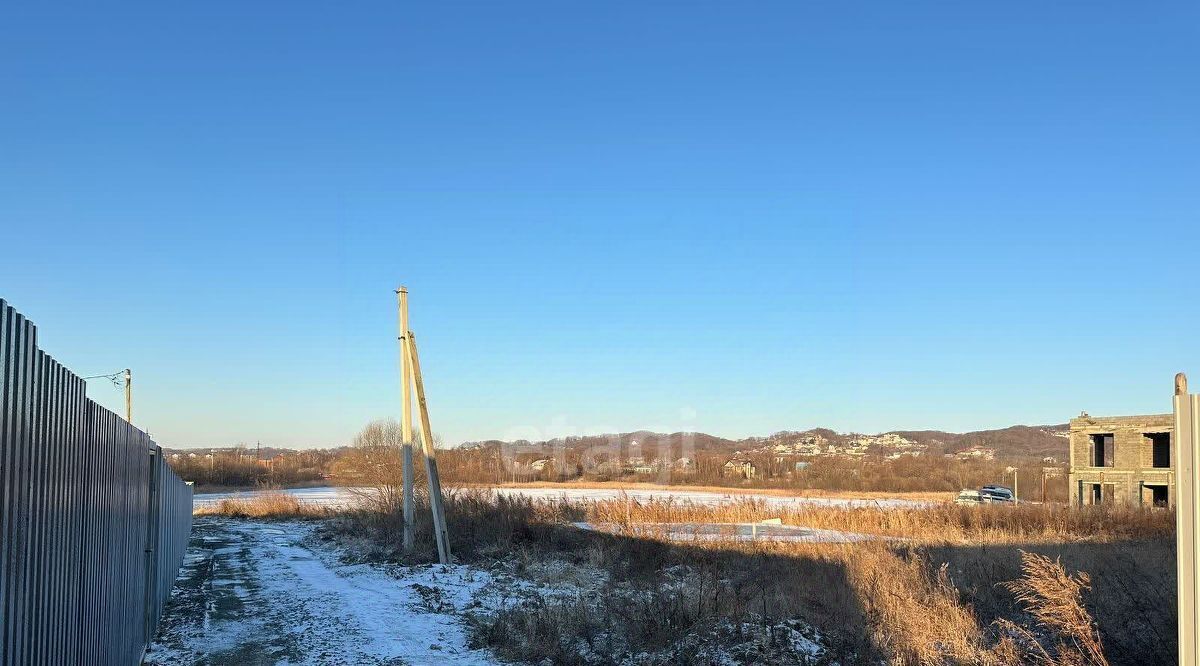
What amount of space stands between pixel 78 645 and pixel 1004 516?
26.7 m

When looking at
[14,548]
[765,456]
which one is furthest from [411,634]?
[765,456]

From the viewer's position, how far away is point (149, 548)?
952 centimetres

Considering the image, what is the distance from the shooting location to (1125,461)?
45.3 m

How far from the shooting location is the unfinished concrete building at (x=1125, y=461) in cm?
4403

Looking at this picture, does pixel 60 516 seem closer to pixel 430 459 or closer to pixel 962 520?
pixel 430 459

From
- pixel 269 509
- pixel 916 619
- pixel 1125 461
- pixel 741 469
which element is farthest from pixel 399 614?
pixel 741 469

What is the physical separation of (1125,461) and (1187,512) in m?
48.3

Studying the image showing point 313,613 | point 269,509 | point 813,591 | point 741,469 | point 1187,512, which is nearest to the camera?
point 1187,512

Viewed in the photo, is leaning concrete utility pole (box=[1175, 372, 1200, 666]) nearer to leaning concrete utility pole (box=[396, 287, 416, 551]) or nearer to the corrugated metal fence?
the corrugated metal fence

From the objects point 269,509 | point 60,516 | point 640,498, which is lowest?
point 640,498

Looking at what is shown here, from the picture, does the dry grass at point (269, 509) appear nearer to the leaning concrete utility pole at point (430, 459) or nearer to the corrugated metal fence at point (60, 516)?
the leaning concrete utility pole at point (430, 459)

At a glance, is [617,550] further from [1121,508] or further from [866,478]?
[866,478]

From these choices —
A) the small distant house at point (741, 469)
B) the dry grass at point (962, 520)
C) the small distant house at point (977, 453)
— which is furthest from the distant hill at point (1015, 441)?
the dry grass at point (962, 520)

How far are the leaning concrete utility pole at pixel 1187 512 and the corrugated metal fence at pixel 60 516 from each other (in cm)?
487
